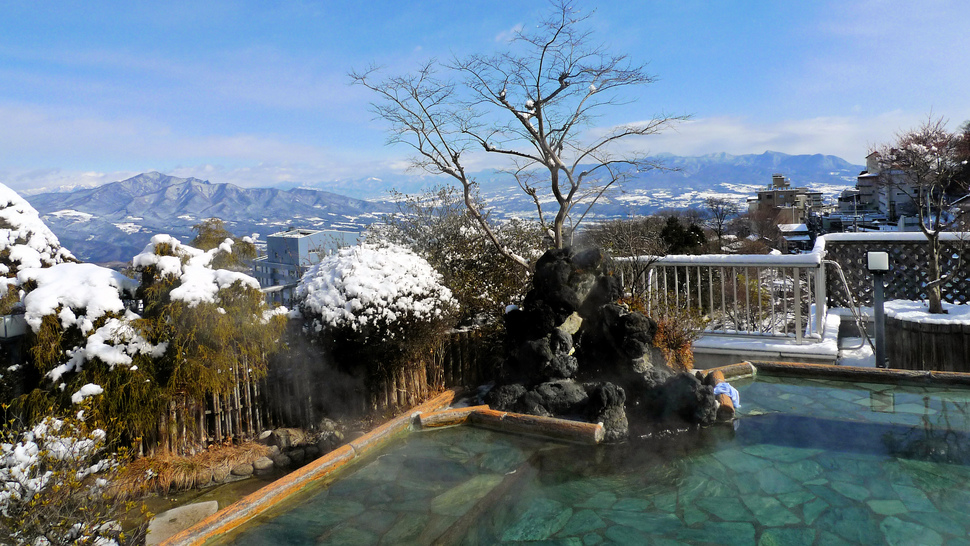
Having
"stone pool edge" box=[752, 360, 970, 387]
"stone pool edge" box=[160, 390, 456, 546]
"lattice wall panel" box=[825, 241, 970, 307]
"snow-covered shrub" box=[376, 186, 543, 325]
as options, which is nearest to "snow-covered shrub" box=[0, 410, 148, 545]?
"stone pool edge" box=[160, 390, 456, 546]

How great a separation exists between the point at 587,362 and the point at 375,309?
1.73m

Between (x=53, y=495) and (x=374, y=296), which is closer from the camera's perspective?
(x=53, y=495)

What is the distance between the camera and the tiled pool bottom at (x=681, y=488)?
8.78ft

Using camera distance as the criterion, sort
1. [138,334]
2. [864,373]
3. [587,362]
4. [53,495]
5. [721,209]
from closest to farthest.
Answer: [53,495], [138,334], [587,362], [864,373], [721,209]

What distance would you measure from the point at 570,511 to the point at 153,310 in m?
2.87

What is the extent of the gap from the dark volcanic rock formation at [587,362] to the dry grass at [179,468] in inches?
71.4

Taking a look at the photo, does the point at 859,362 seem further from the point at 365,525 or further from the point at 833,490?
the point at 365,525

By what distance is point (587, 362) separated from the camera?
4.54 meters

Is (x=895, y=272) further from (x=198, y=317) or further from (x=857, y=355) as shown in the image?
(x=198, y=317)

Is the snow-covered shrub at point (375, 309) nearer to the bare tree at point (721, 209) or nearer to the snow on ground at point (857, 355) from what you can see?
the snow on ground at point (857, 355)

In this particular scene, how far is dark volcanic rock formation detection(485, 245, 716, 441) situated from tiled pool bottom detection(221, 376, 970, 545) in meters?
0.27

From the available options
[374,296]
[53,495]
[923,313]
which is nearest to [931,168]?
[923,313]

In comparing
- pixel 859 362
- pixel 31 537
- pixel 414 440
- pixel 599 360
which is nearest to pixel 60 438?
pixel 31 537

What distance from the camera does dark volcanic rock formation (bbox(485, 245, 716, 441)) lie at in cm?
406
